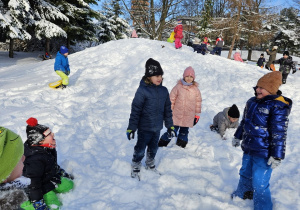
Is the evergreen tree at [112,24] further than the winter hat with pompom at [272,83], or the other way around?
the evergreen tree at [112,24]

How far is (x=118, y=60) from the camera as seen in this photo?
35.4ft

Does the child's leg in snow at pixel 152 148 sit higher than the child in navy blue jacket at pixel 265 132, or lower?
lower

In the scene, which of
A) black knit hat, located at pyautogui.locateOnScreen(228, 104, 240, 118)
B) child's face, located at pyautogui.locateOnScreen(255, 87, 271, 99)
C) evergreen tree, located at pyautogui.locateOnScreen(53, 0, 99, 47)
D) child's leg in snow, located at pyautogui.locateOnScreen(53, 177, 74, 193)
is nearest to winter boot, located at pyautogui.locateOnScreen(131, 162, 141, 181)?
child's leg in snow, located at pyautogui.locateOnScreen(53, 177, 74, 193)

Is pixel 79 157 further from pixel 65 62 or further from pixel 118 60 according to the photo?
pixel 118 60

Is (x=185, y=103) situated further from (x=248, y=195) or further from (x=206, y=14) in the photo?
(x=206, y=14)

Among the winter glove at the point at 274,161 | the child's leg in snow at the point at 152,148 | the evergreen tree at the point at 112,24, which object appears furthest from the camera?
the evergreen tree at the point at 112,24

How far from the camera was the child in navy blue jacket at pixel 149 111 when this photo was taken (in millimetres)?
2883

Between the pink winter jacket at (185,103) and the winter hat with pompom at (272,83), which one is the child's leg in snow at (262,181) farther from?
the pink winter jacket at (185,103)

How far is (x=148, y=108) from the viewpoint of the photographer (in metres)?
2.95

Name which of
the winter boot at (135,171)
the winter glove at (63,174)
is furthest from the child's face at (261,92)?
the winter glove at (63,174)

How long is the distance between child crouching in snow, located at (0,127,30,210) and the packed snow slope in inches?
44.5

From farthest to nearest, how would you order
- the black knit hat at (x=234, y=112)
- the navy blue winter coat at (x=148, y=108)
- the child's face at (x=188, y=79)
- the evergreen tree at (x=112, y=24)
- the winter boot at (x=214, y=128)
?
the evergreen tree at (x=112, y=24)
the winter boot at (x=214, y=128)
the black knit hat at (x=234, y=112)
the child's face at (x=188, y=79)
the navy blue winter coat at (x=148, y=108)

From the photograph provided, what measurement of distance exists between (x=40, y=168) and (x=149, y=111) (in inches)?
61.9

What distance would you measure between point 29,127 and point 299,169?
4.49 meters
